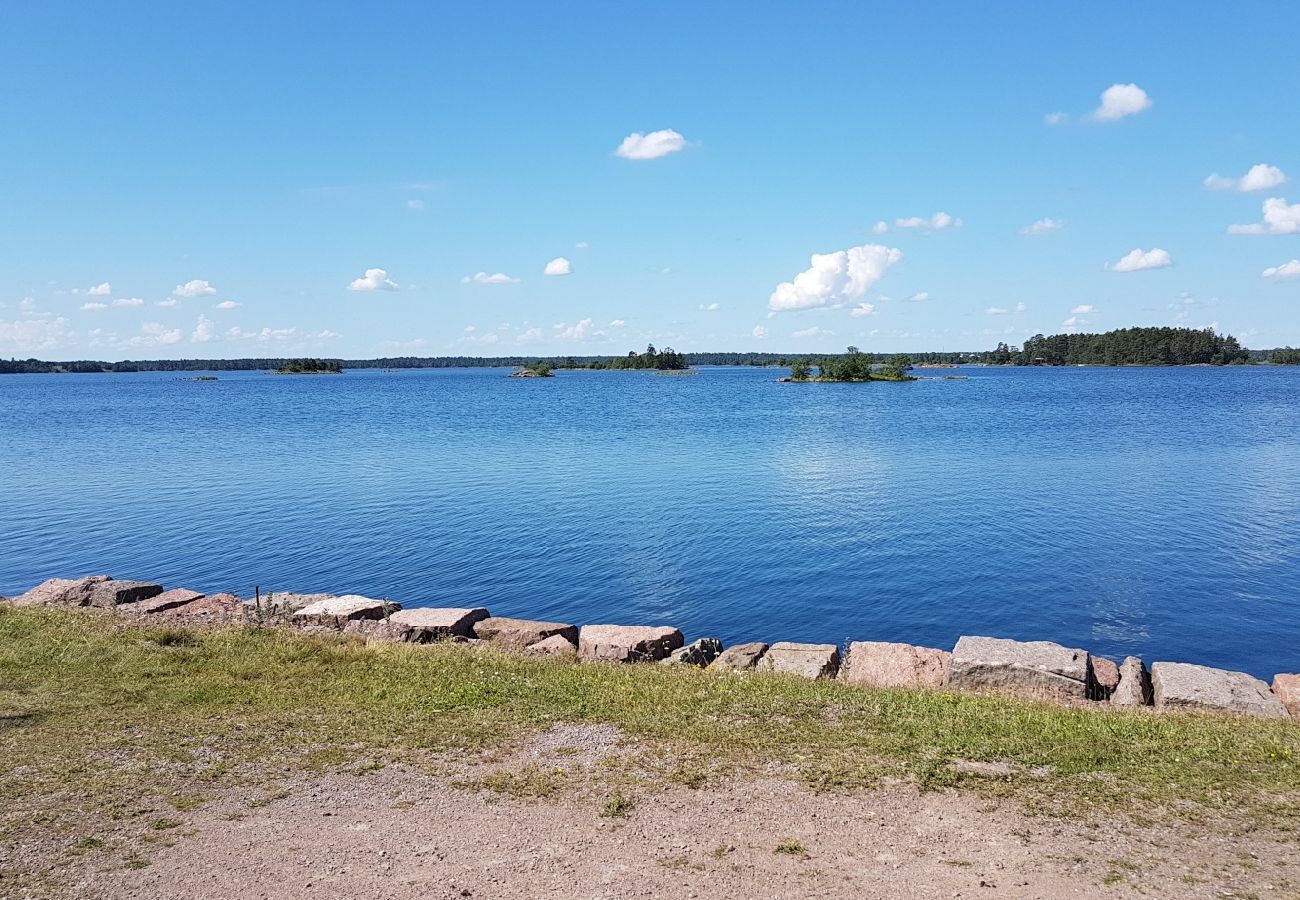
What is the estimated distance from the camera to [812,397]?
139375 mm

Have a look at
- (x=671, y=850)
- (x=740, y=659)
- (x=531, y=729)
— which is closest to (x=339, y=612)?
(x=531, y=729)

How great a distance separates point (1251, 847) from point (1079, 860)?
1.76 meters

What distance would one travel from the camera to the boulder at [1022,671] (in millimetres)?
14148

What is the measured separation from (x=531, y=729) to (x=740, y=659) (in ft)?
17.3

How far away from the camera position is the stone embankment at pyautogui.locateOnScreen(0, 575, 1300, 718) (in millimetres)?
13961

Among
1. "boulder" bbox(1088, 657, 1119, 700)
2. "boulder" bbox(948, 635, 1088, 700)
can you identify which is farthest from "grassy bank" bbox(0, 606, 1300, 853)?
"boulder" bbox(1088, 657, 1119, 700)

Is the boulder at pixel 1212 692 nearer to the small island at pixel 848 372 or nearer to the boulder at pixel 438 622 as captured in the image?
the boulder at pixel 438 622

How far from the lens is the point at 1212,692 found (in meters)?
13.5

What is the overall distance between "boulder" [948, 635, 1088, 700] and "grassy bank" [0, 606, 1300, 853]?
113 cm

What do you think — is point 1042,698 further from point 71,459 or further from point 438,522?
point 71,459

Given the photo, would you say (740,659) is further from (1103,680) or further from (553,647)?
(1103,680)

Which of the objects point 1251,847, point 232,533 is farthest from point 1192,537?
point 232,533

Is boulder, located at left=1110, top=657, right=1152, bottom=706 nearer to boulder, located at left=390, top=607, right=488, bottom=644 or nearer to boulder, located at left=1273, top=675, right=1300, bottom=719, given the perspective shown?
boulder, located at left=1273, top=675, right=1300, bottom=719

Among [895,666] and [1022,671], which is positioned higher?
[1022,671]
